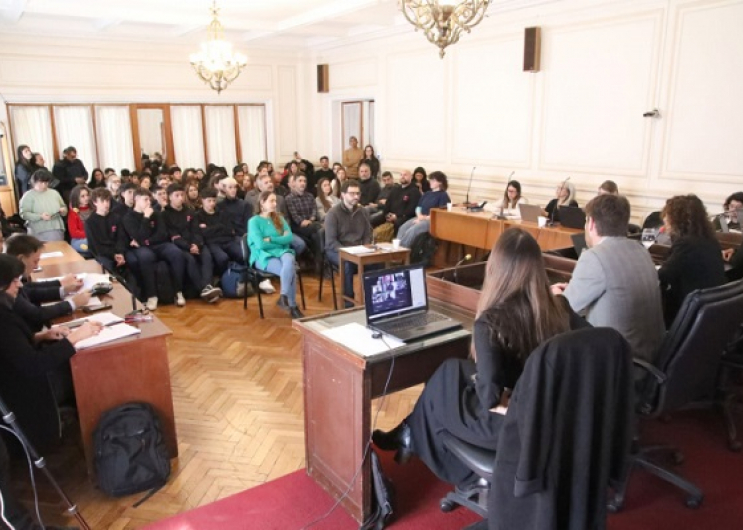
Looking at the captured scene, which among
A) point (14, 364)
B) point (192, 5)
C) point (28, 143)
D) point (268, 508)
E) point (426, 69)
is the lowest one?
point (268, 508)

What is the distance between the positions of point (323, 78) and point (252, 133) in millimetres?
1600

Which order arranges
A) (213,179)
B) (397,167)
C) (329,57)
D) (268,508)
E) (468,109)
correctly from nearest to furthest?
(268,508), (213,179), (468,109), (397,167), (329,57)

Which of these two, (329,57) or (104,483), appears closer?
(104,483)

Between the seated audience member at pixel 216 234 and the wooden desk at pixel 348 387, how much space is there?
3570 millimetres

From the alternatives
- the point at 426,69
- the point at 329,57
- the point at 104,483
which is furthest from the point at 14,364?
the point at 329,57

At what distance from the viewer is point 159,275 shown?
5.54m

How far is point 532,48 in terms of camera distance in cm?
670

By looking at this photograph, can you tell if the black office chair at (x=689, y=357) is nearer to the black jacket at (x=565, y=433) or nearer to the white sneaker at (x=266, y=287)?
the black jacket at (x=565, y=433)

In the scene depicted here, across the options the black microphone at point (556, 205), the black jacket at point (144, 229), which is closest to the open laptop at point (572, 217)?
the black microphone at point (556, 205)

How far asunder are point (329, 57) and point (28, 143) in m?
4.94

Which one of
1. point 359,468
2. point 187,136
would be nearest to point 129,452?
point 359,468

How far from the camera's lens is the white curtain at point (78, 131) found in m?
8.80

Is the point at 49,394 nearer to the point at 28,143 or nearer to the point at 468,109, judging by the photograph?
the point at 468,109

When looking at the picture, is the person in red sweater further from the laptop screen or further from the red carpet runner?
the laptop screen
